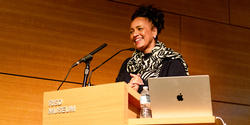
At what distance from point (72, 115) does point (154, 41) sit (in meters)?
1.38

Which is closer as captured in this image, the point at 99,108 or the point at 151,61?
the point at 99,108

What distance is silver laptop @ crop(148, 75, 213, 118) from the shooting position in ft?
6.00

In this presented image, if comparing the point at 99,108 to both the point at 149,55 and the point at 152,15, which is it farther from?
the point at 152,15

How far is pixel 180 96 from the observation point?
6.13 ft

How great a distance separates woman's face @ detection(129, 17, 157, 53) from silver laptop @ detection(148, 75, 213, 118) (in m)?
1.26

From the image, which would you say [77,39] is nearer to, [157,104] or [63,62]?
[63,62]

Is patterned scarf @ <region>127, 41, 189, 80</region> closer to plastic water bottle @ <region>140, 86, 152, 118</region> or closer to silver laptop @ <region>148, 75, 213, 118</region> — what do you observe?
plastic water bottle @ <region>140, 86, 152, 118</region>

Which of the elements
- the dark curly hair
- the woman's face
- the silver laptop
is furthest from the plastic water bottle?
the dark curly hair

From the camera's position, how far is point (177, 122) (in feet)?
5.98

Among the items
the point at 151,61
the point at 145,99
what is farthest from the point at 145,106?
the point at 151,61

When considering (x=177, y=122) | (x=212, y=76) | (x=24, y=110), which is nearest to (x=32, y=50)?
(x=24, y=110)

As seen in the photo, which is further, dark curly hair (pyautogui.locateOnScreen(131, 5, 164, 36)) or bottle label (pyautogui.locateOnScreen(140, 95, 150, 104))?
dark curly hair (pyautogui.locateOnScreen(131, 5, 164, 36))

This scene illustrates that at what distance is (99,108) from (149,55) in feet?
4.06

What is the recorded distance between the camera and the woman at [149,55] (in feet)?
9.46
